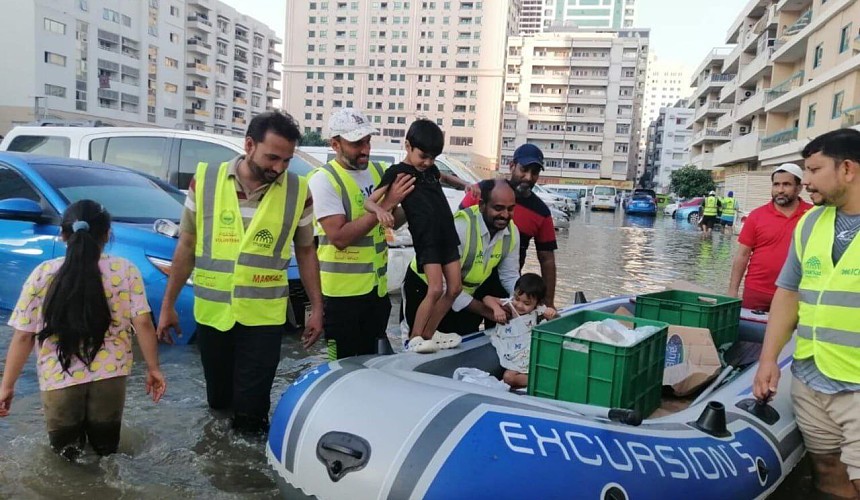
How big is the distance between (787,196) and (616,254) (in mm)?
10745

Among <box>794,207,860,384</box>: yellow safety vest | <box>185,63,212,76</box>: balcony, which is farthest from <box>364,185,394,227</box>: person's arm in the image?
<box>185,63,212,76</box>: balcony

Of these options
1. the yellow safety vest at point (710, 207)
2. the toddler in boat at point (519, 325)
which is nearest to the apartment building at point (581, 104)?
the yellow safety vest at point (710, 207)

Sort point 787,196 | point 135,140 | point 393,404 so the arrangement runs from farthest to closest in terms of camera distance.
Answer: point 135,140 → point 787,196 → point 393,404

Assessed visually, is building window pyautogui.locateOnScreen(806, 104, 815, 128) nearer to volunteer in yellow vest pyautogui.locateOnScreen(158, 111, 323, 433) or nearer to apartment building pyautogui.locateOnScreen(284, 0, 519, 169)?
volunteer in yellow vest pyautogui.locateOnScreen(158, 111, 323, 433)

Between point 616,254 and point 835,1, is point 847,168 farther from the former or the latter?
point 835,1

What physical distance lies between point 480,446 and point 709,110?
61.2 metres

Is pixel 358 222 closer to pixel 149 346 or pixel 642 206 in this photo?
pixel 149 346

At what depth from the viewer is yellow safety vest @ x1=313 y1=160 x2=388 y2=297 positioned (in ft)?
11.5

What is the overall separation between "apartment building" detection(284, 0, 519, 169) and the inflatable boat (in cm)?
9003

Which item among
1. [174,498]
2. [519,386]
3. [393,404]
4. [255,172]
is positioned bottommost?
[174,498]

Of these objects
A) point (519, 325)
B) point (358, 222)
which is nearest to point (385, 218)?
point (358, 222)

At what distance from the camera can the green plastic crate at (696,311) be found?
425cm

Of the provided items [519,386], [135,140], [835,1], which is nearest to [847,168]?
[519,386]

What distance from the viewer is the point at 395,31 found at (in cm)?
9950
